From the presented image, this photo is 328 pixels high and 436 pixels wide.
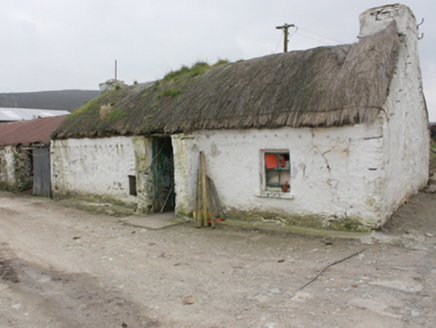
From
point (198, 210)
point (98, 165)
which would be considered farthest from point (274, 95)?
point (98, 165)

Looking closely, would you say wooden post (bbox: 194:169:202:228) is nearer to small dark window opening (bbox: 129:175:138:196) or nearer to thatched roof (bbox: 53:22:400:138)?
thatched roof (bbox: 53:22:400:138)

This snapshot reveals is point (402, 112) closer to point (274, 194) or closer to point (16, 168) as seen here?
point (274, 194)

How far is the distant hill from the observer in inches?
1469

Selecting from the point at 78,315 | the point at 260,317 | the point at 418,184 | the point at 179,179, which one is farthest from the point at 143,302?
the point at 418,184

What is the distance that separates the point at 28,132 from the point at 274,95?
13.2 meters

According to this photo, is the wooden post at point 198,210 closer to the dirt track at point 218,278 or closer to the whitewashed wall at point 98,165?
the dirt track at point 218,278

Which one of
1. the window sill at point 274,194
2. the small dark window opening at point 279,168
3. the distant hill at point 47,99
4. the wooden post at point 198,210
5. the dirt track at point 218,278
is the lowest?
the dirt track at point 218,278

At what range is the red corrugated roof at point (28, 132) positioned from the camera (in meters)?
14.9

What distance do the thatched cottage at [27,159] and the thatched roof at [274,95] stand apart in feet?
11.5

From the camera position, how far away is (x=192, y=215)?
9055mm

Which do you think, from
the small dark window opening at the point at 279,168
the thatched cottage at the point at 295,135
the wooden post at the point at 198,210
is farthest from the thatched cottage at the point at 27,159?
the small dark window opening at the point at 279,168

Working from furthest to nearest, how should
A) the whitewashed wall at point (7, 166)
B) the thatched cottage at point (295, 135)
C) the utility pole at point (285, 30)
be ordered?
the utility pole at point (285, 30)
the whitewashed wall at point (7, 166)
the thatched cottage at point (295, 135)

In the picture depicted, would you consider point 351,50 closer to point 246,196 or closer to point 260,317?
point 246,196

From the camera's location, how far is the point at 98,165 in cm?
1152
